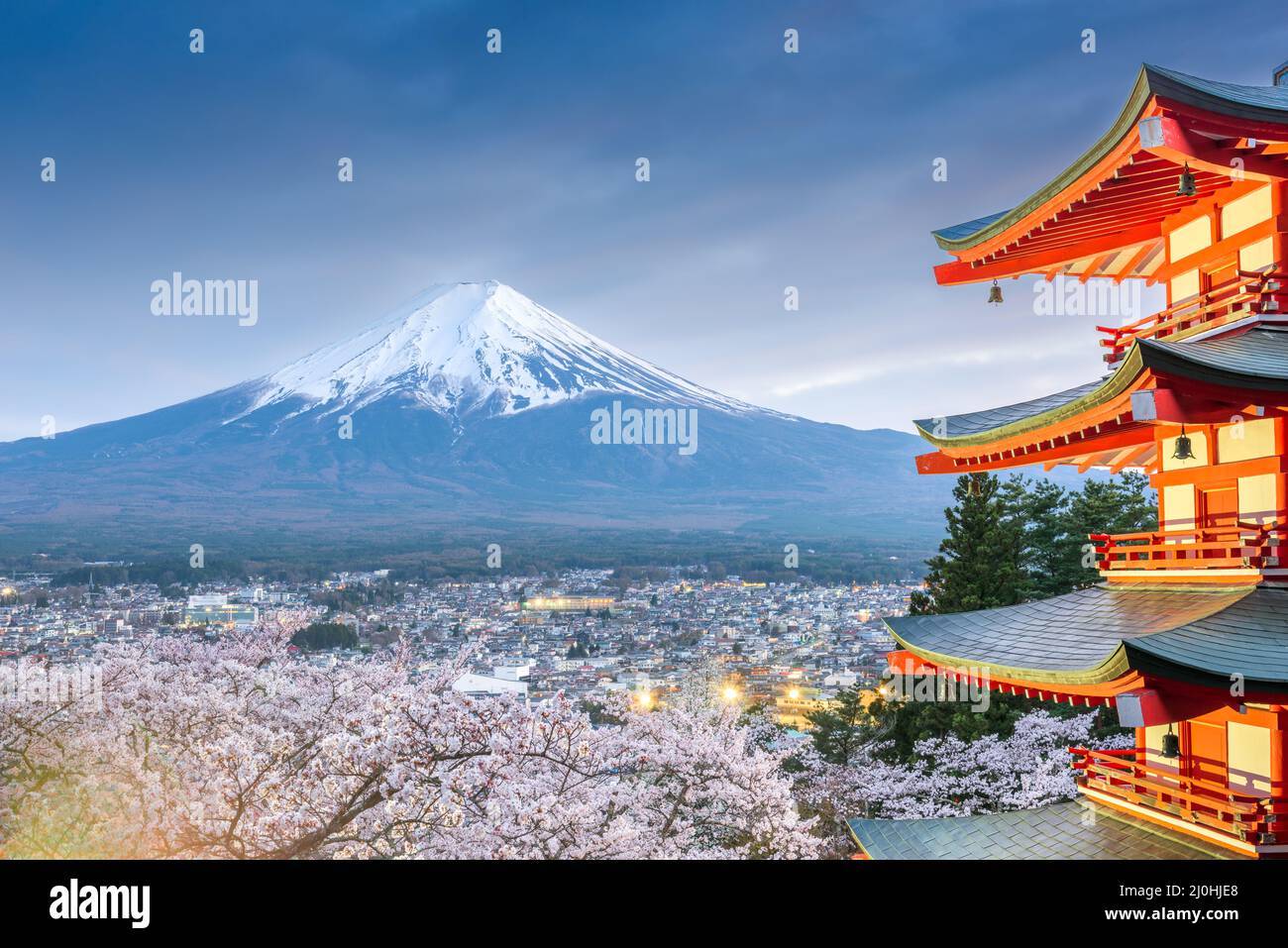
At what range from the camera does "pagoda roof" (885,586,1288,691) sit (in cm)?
550

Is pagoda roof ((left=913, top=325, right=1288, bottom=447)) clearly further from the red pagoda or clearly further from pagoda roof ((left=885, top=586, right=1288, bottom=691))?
pagoda roof ((left=885, top=586, right=1288, bottom=691))

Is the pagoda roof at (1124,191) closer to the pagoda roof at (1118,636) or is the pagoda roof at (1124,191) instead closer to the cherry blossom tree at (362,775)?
the pagoda roof at (1118,636)

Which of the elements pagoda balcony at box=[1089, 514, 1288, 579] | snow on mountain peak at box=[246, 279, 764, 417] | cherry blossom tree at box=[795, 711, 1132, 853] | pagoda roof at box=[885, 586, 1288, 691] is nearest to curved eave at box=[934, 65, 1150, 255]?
pagoda balcony at box=[1089, 514, 1288, 579]

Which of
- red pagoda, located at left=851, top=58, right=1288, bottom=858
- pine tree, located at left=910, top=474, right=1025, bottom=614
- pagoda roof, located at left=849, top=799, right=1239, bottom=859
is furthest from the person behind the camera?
pine tree, located at left=910, top=474, right=1025, bottom=614

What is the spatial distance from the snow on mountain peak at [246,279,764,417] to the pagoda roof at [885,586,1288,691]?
243 ft

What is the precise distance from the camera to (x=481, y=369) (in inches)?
3967

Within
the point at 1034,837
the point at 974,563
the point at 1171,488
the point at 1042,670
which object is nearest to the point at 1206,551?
the point at 1171,488

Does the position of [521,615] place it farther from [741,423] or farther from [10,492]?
[741,423]

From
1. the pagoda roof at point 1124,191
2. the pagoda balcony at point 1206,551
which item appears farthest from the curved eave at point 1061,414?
the pagoda roof at point 1124,191

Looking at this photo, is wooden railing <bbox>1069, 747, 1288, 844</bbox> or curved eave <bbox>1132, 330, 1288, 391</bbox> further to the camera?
wooden railing <bbox>1069, 747, 1288, 844</bbox>

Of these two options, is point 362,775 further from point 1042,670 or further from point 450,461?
point 450,461
